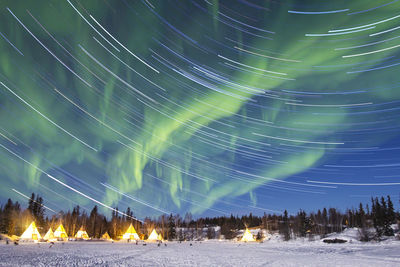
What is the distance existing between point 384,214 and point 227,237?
6237 cm

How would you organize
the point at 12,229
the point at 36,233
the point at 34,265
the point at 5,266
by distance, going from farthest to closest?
the point at 12,229 < the point at 36,233 < the point at 34,265 < the point at 5,266

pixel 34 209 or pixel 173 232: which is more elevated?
pixel 34 209

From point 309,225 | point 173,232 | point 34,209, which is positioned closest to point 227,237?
point 173,232

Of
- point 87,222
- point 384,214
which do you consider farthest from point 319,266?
point 87,222

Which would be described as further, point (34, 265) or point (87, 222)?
point (87, 222)

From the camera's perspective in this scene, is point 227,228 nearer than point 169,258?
No

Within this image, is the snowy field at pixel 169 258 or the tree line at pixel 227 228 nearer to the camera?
the snowy field at pixel 169 258

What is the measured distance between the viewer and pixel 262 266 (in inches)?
733

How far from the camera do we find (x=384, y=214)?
7325cm

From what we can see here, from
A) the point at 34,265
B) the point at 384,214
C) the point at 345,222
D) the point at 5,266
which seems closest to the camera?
the point at 5,266

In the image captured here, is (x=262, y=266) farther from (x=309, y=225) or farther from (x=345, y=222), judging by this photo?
(x=345, y=222)

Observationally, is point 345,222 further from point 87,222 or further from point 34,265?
point 34,265

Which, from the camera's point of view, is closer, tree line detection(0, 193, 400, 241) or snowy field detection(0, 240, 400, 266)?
snowy field detection(0, 240, 400, 266)

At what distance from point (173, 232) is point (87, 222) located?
128ft
